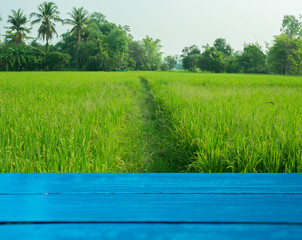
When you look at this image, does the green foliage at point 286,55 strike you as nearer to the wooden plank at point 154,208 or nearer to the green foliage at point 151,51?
the green foliage at point 151,51

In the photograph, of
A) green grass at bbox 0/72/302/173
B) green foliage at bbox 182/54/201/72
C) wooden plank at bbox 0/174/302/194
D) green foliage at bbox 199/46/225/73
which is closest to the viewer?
wooden plank at bbox 0/174/302/194

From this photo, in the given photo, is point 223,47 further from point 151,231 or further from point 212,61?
point 151,231

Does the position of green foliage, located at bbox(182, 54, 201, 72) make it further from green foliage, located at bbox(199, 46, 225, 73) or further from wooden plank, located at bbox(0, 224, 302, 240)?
wooden plank, located at bbox(0, 224, 302, 240)

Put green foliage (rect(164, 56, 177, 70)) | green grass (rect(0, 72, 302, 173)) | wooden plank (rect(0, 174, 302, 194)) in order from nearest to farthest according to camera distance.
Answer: wooden plank (rect(0, 174, 302, 194))
green grass (rect(0, 72, 302, 173))
green foliage (rect(164, 56, 177, 70))

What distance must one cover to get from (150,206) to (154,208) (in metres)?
0.01

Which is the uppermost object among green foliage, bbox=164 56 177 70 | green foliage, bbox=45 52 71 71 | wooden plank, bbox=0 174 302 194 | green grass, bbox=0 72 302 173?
Result: green foliage, bbox=164 56 177 70

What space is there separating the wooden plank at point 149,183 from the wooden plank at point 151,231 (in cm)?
15

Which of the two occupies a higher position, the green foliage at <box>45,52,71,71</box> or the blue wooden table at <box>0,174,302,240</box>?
the green foliage at <box>45,52,71,71</box>

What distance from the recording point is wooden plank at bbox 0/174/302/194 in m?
0.73

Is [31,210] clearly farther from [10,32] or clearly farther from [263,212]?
[10,32]

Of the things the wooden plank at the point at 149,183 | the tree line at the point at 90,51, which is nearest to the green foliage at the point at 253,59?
the tree line at the point at 90,51

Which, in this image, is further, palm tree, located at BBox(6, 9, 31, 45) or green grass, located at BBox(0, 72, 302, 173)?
palm tree, located at BBox(6, 9, 31, 45)

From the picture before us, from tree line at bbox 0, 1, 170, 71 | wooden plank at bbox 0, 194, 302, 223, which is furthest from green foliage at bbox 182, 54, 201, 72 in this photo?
wooden plank at bbox 0, 194, 302, 223

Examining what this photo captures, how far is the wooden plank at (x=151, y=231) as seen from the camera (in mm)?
560
